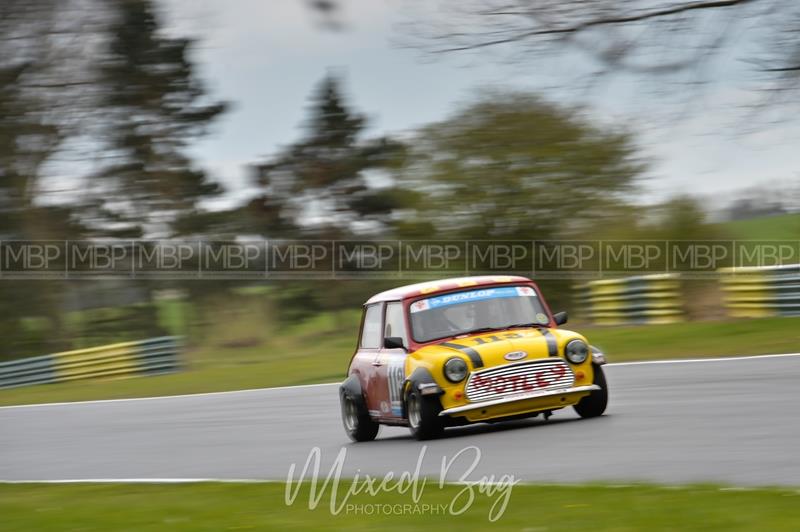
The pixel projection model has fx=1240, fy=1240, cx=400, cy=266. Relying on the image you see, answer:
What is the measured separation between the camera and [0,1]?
66.9ft

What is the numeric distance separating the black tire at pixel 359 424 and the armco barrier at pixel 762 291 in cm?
1183

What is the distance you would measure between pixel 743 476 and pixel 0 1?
16.5 m

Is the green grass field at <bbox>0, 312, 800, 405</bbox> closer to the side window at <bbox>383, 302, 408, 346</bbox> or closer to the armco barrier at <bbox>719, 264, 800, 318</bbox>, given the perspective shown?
the armco barrier at <bbox>719, 264, 800, 318</bbox>

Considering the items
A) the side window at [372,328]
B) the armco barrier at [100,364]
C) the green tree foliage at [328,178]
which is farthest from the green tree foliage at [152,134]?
the side window at [372,328]

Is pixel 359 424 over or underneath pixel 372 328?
underneath

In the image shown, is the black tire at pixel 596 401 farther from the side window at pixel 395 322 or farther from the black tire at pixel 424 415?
the side window at pixel 395 322

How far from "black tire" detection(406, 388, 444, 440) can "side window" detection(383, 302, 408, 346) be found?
778mm

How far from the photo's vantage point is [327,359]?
28.8m

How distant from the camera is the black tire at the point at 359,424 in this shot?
1241cm

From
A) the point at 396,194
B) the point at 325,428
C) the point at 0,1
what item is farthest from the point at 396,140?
the point at 325,428

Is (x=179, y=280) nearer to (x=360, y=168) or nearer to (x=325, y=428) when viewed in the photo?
(x=360, y=168)

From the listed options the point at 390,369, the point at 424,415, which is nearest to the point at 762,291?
the point at 390,369

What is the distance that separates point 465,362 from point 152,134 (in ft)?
131

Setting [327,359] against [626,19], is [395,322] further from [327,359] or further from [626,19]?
[327,359]
